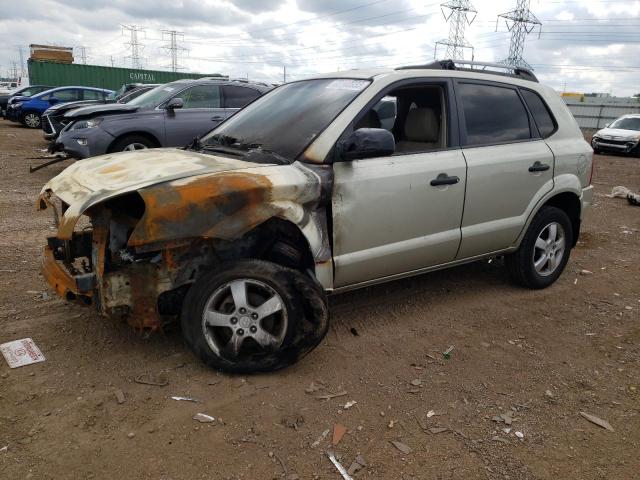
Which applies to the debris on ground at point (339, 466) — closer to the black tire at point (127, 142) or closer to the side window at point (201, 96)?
the black tire at point (127, 142)

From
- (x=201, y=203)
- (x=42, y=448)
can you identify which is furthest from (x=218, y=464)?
(x=201, y=203)

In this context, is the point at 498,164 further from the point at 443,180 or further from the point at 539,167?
the point at 443,180

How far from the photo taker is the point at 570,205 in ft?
15.7

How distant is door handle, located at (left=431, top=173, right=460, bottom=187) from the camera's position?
365 cm

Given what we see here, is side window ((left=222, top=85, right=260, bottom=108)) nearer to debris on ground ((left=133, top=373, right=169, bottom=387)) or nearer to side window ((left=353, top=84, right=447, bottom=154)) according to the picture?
side window ((left=353, top=84, right=447, bottom=154))

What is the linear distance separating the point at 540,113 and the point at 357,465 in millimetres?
3448

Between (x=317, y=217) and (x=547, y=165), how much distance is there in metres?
2.27

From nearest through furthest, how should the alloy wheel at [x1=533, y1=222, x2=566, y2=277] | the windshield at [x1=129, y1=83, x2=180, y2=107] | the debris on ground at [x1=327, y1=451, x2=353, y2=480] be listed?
the debris on ground at [x1=327, y1=451, x2=353, y2=480] < the alloy wheel at [x1=533, y1=222, x2=566, y2=277] < the windshield at [x1=129, y1=83, x2=180, y2=107]

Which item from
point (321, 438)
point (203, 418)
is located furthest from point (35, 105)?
point (321, 438)

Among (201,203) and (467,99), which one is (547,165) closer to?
(467,99)

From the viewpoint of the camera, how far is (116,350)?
3.33 meters

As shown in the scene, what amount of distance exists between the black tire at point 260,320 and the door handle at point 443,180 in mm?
1185

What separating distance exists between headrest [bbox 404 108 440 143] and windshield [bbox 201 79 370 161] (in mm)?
698

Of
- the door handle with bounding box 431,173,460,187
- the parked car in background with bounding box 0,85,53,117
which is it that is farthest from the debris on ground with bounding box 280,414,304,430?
the parked car in background with bounding box 0,85,53,117
